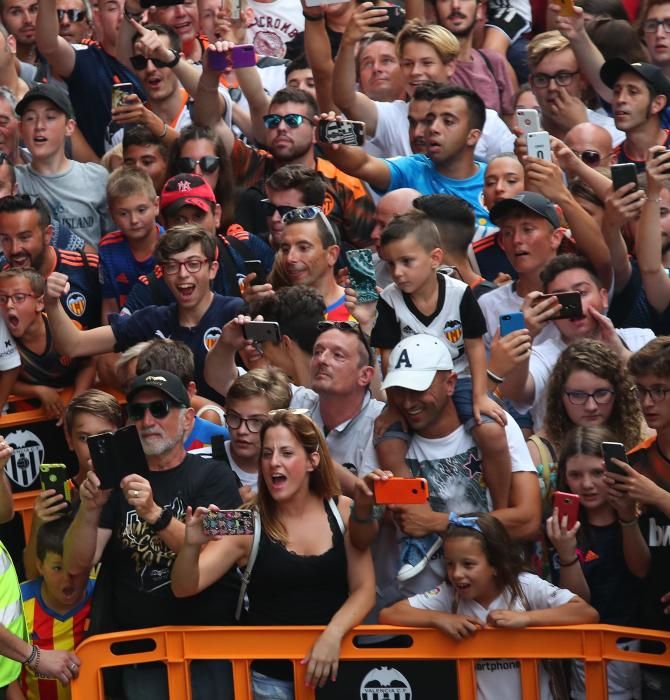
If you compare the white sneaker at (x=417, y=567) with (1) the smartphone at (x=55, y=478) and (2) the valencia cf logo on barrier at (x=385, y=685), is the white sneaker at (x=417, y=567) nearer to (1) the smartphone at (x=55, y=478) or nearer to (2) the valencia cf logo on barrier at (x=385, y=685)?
(2) the valencia cf logo on barrier at (x=385, y=685)

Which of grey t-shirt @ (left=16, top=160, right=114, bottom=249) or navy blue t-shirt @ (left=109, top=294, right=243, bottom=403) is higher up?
navy blue t-shirt @ (left=109, top=294, right=243, bottom=403)

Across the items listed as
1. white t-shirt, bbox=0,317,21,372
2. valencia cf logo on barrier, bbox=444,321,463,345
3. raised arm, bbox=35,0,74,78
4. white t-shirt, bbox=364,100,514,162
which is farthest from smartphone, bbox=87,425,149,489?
raised arm, bbox=35,0,74,78

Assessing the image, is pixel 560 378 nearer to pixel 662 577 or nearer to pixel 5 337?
pixel 662 577

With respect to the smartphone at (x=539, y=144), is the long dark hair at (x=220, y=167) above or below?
below

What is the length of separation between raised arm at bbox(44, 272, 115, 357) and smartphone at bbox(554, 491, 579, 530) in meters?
2.96

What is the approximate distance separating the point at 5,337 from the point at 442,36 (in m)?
3.61

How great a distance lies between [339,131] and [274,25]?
3.43 meters

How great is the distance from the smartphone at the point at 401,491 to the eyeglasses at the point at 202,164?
3767 mm

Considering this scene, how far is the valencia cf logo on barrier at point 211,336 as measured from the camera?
8188mm

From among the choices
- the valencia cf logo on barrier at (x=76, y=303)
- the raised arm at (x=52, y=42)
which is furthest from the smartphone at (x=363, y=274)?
the raised arm at (x=52, y=42)

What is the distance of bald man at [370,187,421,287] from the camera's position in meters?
8.99

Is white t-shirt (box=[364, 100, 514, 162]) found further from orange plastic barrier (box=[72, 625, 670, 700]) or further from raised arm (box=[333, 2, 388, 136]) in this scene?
orange plastic barrier (box=[72, 625, 670, 700])

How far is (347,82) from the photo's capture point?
984 centimetres

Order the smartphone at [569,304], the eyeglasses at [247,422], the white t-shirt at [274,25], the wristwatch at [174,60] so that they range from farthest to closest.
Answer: the white t-shirt at [274,25] < the wristwatch at [174,60] < the smartphone at [569,304] < the eyeglasses at [247,422]
